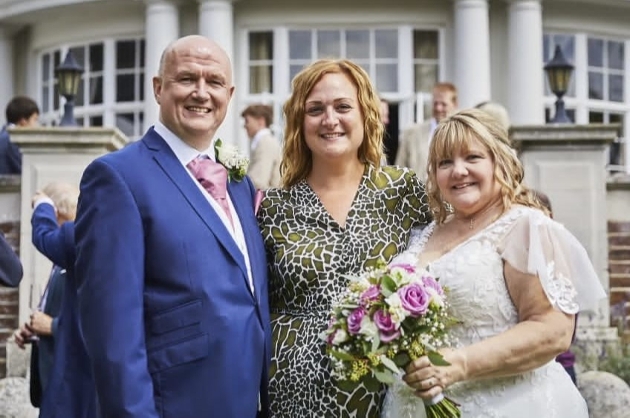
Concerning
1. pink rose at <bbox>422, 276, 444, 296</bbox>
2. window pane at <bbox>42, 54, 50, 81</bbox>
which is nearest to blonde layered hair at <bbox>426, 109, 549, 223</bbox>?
pink rose at <bbox>422, 276, 444, 296</bbox>

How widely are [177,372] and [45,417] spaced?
1763mm

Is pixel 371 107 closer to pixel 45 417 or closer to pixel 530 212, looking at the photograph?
pixel 530 212

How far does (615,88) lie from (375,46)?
373cm

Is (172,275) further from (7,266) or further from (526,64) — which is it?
(526,64)

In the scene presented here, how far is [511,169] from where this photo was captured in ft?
15.0

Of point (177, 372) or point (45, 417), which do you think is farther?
point (45, 417)

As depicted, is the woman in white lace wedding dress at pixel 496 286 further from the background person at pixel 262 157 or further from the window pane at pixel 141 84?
the window pane at pixel 141 84

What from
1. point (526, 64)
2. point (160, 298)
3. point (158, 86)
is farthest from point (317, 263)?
point (526, 64)

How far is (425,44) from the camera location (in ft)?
57.5

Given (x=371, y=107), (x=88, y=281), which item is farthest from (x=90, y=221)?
(x=371, y=107)

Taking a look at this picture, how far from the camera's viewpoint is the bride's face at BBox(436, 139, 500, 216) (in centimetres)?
452

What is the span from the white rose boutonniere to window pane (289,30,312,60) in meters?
12.9

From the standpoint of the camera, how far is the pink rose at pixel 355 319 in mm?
4180

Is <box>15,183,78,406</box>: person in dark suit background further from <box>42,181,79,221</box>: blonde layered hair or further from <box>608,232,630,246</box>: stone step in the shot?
<box>608,232,630,246</box>: stone step
